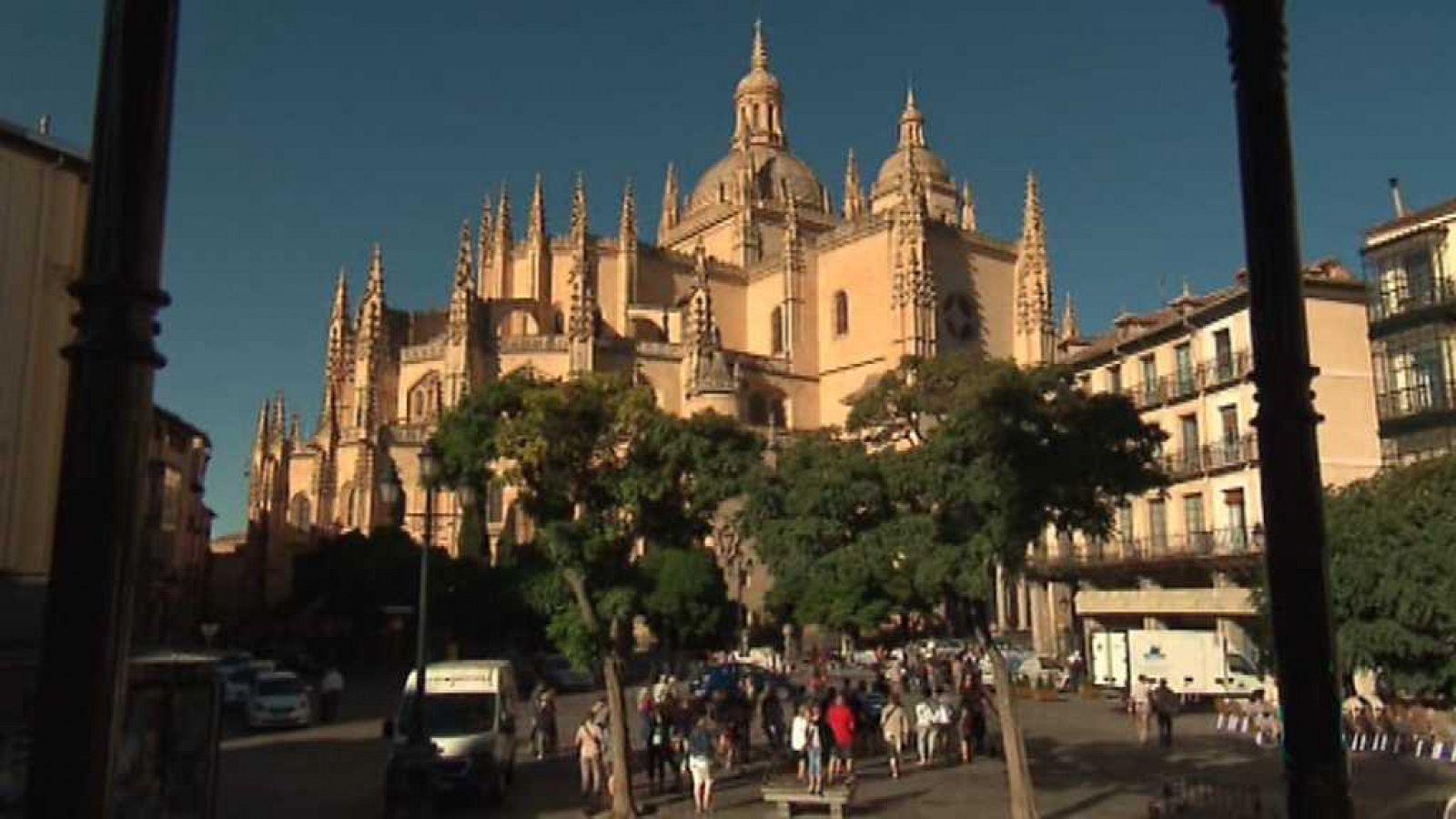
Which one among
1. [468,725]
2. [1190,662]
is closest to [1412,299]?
[1190,662]

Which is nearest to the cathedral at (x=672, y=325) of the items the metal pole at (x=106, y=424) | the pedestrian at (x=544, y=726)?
the pedestrian at (x=544, y=726)

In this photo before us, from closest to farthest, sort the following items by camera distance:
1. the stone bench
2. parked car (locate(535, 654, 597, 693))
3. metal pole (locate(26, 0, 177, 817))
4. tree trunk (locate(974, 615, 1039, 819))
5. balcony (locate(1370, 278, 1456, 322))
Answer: metal pole (locate(26, 0, 177, 817)) < tree trunk (locate(974, 615, 1039, 819)) < the stone bench < balcony (locate(1370, 278, 1456, 322)) < parked car (locate(535, 654, 597, 693))

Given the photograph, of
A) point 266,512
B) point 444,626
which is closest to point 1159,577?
point 444,626

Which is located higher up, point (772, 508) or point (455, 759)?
point (772, 508)

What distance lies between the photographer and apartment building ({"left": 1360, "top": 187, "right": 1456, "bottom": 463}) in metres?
31.5

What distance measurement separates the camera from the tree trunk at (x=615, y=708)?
15484mm

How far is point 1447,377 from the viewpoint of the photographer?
103ft

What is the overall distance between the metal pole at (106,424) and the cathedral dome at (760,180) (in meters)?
72.7

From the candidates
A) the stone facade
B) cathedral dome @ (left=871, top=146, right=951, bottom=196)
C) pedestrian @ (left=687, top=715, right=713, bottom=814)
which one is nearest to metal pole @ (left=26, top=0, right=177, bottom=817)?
pedestrian @ (left=687, top=715, right=713, bottom=814)

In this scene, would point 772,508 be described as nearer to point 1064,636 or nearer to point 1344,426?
point 1344,426

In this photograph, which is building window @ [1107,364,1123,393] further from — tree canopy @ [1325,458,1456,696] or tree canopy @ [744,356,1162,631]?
tree canopy @ [744,356,1162,631]

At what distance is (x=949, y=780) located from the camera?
1938cm

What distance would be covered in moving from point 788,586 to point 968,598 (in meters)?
2.32

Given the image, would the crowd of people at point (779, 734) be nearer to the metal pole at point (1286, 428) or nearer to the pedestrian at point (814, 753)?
the pedestrian at point (814, 753)
